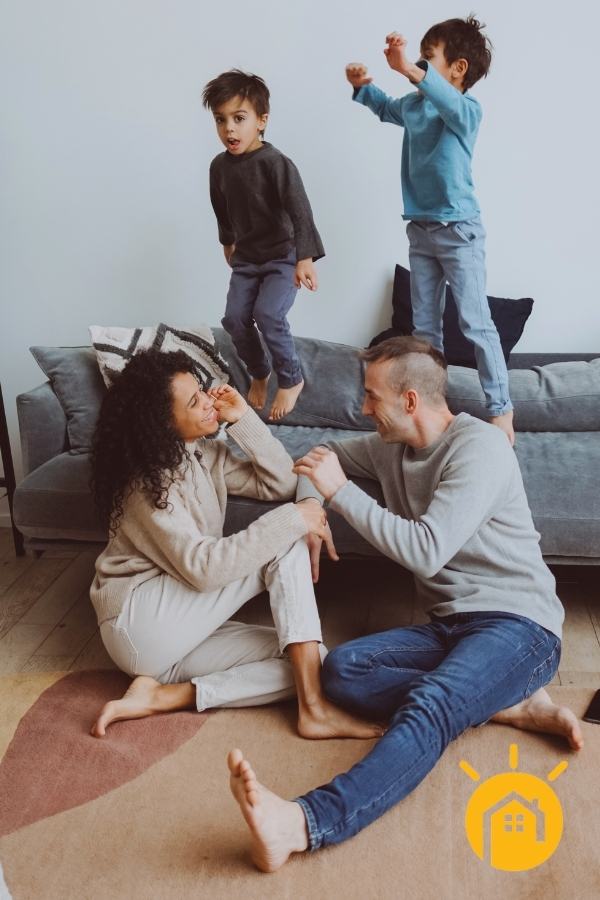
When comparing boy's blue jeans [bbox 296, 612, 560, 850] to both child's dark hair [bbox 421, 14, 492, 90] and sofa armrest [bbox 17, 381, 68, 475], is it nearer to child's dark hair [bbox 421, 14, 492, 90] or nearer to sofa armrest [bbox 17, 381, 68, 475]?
sofa armrest [bbox 17, 381, 68, 475]

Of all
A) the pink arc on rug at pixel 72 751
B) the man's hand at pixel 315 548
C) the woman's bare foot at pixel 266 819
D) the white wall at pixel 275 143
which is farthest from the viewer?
the white wall at pixel 275 143

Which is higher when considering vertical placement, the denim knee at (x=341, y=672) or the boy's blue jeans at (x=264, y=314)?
the boy's blue jeans at (x=264, y=314)

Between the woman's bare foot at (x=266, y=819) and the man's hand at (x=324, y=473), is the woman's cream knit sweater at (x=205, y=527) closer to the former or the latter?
the man's hand at (x=324, y=473)

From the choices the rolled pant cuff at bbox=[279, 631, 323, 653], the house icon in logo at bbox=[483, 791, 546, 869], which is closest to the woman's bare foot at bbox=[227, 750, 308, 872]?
the house icon in logo at bbox=[483, 791, 546, 869]

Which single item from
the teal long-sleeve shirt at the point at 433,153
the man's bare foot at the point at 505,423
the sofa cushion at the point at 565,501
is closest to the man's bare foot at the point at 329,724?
the sofa cushion at the point at 565,501

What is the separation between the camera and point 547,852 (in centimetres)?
156

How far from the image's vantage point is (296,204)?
2580mm

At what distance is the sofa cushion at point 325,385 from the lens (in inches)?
115

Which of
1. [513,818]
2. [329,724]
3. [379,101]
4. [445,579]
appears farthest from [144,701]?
[379,101]

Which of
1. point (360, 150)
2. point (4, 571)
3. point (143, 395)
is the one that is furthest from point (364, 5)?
point (4, 571)

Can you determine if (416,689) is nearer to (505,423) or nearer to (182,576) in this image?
(182,576)

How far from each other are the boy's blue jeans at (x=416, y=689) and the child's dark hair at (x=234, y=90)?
5.08 feet

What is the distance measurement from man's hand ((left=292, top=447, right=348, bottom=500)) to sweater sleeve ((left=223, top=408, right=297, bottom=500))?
0.32m

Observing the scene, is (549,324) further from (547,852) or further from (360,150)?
(547,852)
